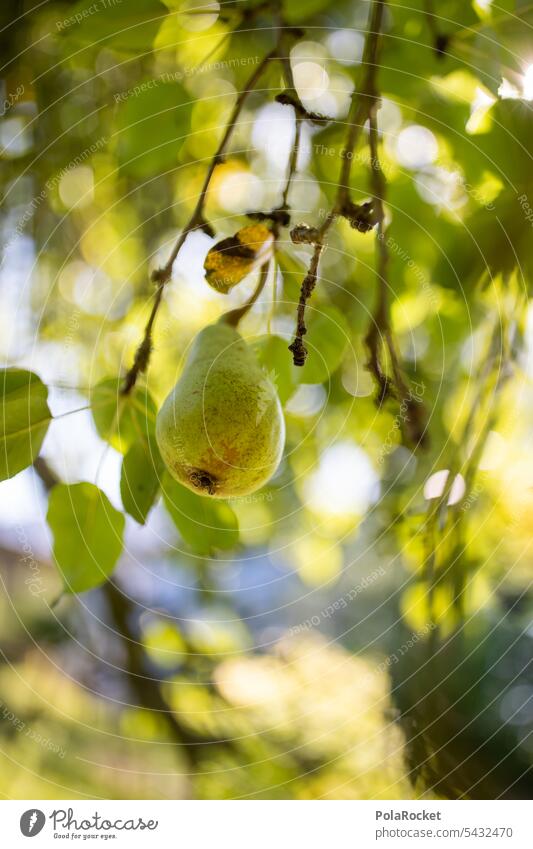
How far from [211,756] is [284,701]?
14cm

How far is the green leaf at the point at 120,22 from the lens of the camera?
2.04 ft

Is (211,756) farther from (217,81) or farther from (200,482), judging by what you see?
(217,81)

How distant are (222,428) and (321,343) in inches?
9.8

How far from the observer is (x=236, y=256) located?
0.60 m

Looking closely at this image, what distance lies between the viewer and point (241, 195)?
89cm

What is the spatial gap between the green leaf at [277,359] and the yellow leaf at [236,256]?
0.06 metres

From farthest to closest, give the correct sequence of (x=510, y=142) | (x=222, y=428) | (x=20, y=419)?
1. (x=510, y=142)
2. (x=20, y=419)
3. (x=222, y=428)

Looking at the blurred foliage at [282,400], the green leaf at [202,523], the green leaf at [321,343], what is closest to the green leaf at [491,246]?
the blurred foliage at [282,400]

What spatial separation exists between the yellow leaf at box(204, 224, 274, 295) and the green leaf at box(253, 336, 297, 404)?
0.06m

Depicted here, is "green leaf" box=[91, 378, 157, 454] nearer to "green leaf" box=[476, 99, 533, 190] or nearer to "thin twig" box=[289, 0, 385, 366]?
"thin twig" box=[289, 0, 385, 366]

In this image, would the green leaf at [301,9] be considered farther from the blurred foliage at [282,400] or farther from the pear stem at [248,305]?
the pear stem at [248,305]

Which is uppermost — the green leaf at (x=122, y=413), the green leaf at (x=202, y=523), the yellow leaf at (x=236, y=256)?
the yellow leaf at (x=236, y=256)
